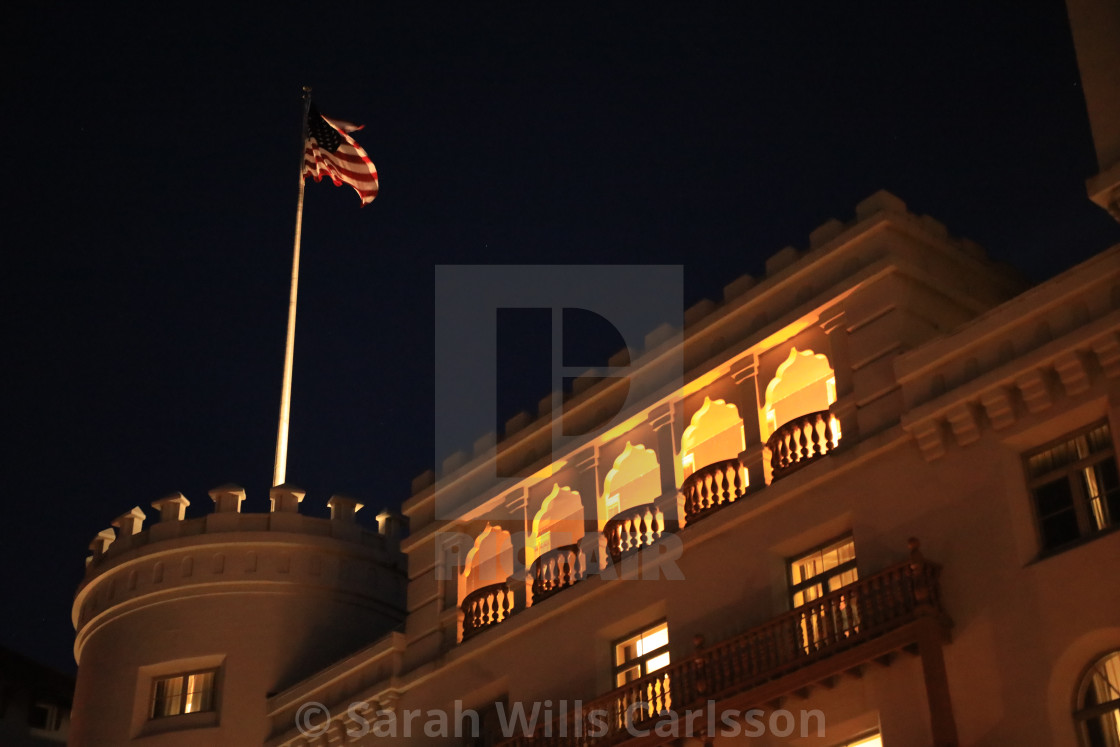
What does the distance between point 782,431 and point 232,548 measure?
14.0m

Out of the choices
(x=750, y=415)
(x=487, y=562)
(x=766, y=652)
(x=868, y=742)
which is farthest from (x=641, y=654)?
(x=868, y=742)

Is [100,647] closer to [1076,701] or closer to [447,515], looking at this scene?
[447,515]

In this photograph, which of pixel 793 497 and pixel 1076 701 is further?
pixel 793 497

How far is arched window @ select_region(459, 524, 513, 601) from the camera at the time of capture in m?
29.0

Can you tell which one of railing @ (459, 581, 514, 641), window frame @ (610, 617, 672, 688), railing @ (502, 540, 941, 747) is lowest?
railing @ (502, 540, 941, 747)

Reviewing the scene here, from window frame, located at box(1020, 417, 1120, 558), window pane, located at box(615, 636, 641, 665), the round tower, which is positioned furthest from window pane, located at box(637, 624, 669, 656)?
the round tower

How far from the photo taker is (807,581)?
23078 mm

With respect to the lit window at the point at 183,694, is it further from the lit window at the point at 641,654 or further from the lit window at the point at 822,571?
the lit window at the point at 822,571

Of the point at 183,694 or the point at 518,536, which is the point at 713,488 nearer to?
the point at 518,536

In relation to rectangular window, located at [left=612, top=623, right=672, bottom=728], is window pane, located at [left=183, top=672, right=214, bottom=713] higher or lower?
higher

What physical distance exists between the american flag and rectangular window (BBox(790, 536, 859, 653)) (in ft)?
61.2

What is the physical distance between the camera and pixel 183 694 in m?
32.2

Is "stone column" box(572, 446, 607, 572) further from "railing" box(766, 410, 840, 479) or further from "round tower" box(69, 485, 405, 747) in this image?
"round tower" box(69, 485, 405, 747)

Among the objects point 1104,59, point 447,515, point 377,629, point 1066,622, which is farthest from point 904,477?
point 377,629
